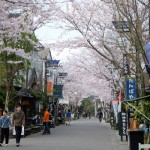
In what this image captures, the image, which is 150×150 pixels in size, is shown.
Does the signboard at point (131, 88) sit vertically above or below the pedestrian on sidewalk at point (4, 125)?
above

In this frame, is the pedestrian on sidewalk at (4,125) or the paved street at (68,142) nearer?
the paved street at (68,142)

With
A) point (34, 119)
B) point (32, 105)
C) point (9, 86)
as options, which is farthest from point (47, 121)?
point (32, 105)

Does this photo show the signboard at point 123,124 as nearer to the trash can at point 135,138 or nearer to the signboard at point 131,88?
the signboard at point 131,88

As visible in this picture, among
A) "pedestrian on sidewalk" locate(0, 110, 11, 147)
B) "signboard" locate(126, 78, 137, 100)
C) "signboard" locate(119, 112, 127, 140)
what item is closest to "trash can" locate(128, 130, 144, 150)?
"signboard" locate(126, 78, 137, 100)

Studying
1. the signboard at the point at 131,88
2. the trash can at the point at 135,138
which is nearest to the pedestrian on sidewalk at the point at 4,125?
the signboard at the point at 131,88

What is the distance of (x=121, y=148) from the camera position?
16109 mm

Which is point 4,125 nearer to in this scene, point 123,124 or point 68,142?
point 68,142

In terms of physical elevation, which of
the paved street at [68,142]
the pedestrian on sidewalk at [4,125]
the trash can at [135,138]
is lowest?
the paved street at [68,142]

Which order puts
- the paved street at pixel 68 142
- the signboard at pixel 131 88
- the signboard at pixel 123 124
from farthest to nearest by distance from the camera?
the signboard at pixel 123 124 < the signboard at pixel 131 88 < the paved street at pixel 68 142

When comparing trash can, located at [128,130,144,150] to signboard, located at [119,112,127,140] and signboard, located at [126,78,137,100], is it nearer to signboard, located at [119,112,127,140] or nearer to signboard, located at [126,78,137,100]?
signboard, located at [126,78,137,100]

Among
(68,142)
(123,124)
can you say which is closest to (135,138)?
(68,142)

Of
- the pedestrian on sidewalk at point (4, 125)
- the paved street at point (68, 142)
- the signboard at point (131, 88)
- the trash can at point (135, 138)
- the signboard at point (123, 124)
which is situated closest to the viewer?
the trash can at point (135, 138)

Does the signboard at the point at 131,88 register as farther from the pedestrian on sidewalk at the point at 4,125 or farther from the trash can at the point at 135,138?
the pedestrian on sidewalk at the point at 4,125

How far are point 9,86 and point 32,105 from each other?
10370mm
